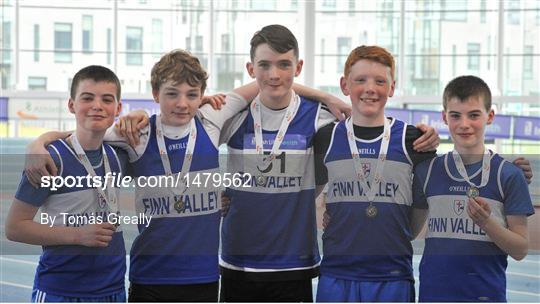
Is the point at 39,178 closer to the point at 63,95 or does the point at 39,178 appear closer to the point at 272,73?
the point at 272,73

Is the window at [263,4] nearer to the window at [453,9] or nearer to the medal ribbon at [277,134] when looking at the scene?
the window at [453,9]

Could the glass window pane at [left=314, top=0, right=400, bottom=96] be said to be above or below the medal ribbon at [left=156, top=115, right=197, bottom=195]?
above

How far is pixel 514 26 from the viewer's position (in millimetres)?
17344

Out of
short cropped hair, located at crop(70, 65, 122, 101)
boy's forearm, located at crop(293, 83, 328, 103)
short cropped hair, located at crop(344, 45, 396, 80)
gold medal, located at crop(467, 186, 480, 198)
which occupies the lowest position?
gold medal, located at crop(467, 186, 480, 198)

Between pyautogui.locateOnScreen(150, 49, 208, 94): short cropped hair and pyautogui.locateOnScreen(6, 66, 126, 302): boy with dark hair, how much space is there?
7.3 inches

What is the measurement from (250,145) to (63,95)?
14894 millimetres

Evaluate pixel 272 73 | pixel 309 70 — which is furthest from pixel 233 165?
pixel 309 70

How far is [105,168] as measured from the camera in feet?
10.2

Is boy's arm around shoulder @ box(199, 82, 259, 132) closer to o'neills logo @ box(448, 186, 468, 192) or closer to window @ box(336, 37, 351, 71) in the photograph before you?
o'neills logo @ box(448, 186, 468, 192)

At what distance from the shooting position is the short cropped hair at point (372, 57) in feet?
10.6

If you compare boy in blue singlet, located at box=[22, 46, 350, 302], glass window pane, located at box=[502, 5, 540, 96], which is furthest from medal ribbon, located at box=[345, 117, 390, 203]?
glass window pane, located at box=[502, 5, 540, 96]

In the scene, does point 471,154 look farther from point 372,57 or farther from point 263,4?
point 263,4

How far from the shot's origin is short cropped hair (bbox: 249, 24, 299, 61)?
10.8ft

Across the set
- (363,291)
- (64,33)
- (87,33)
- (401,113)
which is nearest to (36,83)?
(64,33)
